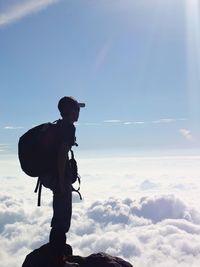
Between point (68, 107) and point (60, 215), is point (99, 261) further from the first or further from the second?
point (68, 107)

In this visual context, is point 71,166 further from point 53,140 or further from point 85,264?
point 85,264

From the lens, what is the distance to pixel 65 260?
11984mm

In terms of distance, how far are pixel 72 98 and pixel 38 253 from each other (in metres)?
5.20

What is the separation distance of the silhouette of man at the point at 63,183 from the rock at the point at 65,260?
38cm

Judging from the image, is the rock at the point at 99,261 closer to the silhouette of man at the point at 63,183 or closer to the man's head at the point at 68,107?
the silhouette of man at the point at 63,183

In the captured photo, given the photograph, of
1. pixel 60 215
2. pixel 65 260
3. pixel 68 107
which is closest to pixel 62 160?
pixel 68 107

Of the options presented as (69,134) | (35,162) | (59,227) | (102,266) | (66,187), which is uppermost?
(69,134)

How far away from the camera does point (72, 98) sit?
11766 millimetres

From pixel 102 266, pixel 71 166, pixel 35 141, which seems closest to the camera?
pixel 35 141

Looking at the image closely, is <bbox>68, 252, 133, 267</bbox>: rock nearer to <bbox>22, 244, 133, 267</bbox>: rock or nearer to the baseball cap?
<bbox>22, 244, 133, 267</bbox>: rock

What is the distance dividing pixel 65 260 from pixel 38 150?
3526mm

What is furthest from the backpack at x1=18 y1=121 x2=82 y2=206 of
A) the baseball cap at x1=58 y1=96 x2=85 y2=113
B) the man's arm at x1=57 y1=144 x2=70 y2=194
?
the baseball cap at x1=58 y1=96 x2=85 y2=113

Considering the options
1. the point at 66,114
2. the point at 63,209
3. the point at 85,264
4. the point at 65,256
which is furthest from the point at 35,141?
the point at 85,264

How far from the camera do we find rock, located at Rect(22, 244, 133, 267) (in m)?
11.9
